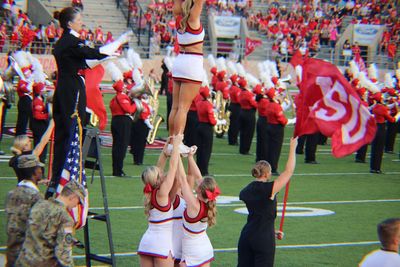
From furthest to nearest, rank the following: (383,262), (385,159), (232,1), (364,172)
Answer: (232,1), (385,159), (364,172), (383,262)

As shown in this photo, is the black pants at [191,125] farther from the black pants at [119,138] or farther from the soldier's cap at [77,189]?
the soldier's cap at [77,189]

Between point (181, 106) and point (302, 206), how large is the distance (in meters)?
6.00

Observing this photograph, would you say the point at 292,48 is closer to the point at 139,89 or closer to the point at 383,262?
the point at 139,89

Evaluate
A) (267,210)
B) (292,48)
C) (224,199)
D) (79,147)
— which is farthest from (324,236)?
(292,48)

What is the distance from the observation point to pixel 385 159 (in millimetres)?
19969

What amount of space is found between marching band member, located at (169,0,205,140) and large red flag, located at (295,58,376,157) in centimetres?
96

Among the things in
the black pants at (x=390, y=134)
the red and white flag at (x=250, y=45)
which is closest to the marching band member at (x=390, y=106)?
the black pants at (x=390, y=134)

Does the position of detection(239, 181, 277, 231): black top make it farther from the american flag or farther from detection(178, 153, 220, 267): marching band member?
the american flag

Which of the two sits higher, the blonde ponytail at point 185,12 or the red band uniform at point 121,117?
the blonde ponytail at point 185,12

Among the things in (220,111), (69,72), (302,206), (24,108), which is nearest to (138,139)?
(24,108)

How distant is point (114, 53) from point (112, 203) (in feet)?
16.7

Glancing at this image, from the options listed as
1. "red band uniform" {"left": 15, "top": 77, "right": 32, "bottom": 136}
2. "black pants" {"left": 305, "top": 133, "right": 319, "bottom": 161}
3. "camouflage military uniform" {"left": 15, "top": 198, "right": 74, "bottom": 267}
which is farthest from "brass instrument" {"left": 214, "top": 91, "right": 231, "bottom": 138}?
"camouflage military uniform" {"left": 15, "top": 198, "right": 74, "bottom": 267}

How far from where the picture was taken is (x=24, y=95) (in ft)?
54.5

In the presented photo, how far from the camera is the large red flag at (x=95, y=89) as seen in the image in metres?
8.38
